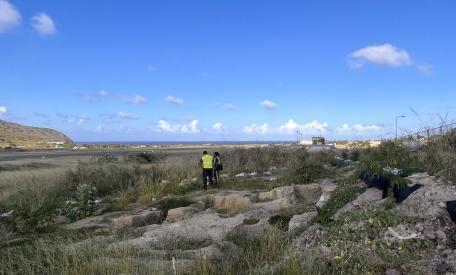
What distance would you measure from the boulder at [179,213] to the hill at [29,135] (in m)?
114

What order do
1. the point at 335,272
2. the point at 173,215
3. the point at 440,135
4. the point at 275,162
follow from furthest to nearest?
the point at 275,162
the point at 173,215
the point at 440,135
the point at 335,272

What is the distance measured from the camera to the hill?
129 meters

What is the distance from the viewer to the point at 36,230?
1323cm

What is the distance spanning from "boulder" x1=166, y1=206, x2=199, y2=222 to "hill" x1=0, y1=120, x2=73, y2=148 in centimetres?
11422

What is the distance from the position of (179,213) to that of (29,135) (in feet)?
498

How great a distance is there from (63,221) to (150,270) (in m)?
10.0

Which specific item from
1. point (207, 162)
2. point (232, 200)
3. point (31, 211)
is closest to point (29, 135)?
point (207, 162)

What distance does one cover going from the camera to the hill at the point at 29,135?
129 meters

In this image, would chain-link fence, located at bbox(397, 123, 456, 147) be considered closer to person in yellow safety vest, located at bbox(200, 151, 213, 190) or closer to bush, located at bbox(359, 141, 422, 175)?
bush, located at bbox(359, 141, 422, 175)

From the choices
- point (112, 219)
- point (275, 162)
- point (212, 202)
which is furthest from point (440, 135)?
point (275, 162)

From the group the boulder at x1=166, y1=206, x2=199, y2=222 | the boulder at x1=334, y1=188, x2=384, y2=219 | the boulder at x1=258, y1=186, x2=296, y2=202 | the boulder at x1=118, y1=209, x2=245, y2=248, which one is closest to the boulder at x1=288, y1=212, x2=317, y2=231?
the boulder at x1=334, y1=188, x2=384, y2=219

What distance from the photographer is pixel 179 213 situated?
14.1 m

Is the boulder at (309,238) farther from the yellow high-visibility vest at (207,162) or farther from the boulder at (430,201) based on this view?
the yellow high-visibility vest at (207,162)

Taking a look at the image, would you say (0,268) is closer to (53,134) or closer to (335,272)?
(335,272)
